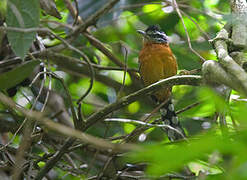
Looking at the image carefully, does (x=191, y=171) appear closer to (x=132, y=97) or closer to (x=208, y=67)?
(x=132, y=97)

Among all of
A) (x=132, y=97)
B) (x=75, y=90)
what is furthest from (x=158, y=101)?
(x=132, y=97)

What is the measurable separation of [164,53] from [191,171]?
1988 mm

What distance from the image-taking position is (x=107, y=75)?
14.8ft

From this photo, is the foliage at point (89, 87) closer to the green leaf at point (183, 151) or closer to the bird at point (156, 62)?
the bird at point (156, 62)

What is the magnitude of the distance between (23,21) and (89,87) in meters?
0.67

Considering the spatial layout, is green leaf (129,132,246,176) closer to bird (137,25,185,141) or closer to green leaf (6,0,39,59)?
green leaf (6,0,39,59)

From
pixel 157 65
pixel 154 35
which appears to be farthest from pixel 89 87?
pixel 154 35

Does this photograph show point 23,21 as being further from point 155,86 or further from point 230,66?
A: point 230,66

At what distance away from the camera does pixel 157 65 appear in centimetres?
466

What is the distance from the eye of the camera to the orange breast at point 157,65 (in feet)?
15.1

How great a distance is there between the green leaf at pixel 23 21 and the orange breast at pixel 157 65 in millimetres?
2255

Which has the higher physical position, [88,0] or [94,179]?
[88,0]

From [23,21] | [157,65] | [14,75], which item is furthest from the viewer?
[157,65]

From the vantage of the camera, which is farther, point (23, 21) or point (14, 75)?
point (14, 75)
